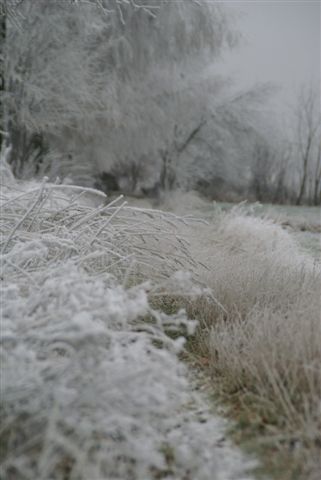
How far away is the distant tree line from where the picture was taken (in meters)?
4.10

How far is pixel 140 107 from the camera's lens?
5.57 meters

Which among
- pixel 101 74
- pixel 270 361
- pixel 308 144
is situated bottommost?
pixel 270 361

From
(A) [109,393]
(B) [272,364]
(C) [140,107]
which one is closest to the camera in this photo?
(A) [109,393]

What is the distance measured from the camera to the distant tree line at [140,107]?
13.5 ft

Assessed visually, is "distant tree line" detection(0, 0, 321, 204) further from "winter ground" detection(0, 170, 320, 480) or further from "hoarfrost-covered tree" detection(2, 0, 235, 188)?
"winter ground" detection(0, 170, 320, 480)

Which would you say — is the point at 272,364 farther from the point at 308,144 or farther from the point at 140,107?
the point at 308,144

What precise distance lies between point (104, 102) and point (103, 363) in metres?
4.66

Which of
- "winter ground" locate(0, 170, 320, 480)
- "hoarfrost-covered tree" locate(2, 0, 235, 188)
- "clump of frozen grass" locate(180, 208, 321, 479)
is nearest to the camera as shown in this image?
"winter ground" locate(0, 170, 320, 480)

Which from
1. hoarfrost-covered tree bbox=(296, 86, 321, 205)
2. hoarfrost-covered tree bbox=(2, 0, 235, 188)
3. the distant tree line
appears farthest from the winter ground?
hoarfrost-covered tree bbox=(296, 86, 321, 205)

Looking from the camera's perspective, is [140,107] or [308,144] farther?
[308,144]

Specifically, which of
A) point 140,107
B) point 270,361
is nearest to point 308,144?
point 140,107

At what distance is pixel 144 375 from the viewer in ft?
2.03

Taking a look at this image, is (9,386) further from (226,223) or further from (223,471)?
(226,223)

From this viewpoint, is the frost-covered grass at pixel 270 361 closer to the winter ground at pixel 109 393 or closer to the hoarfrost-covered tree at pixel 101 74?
the winter ground at pixel 109 393
